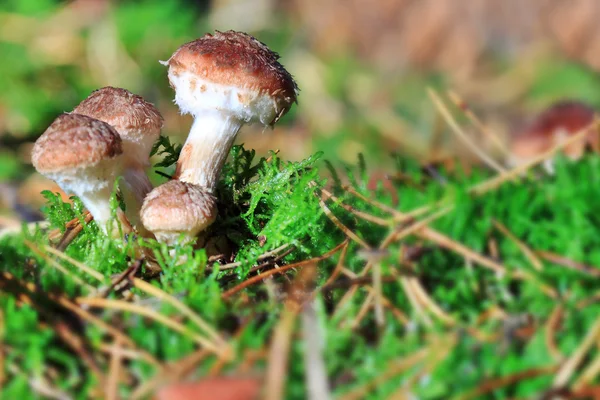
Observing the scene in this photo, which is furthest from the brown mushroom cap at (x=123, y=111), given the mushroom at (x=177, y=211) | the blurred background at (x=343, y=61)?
the blurred background at (x=343, y=61)

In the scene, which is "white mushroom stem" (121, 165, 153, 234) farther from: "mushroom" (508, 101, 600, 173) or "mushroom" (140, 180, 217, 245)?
"mushroom" (508, 101, 600, 173)

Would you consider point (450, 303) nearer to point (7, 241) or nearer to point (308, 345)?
point (308, 345)

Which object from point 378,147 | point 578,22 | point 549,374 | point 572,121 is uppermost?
point 578,22

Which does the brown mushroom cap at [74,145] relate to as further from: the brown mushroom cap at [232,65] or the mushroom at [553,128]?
the mushroom at [553,128]

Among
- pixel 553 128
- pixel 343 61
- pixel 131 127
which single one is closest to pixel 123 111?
pixel 131 127

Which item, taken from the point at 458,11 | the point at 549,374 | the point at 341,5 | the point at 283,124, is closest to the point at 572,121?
the point at 549,374

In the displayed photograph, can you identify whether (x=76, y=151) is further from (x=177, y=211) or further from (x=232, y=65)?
(x=232, y=65)
